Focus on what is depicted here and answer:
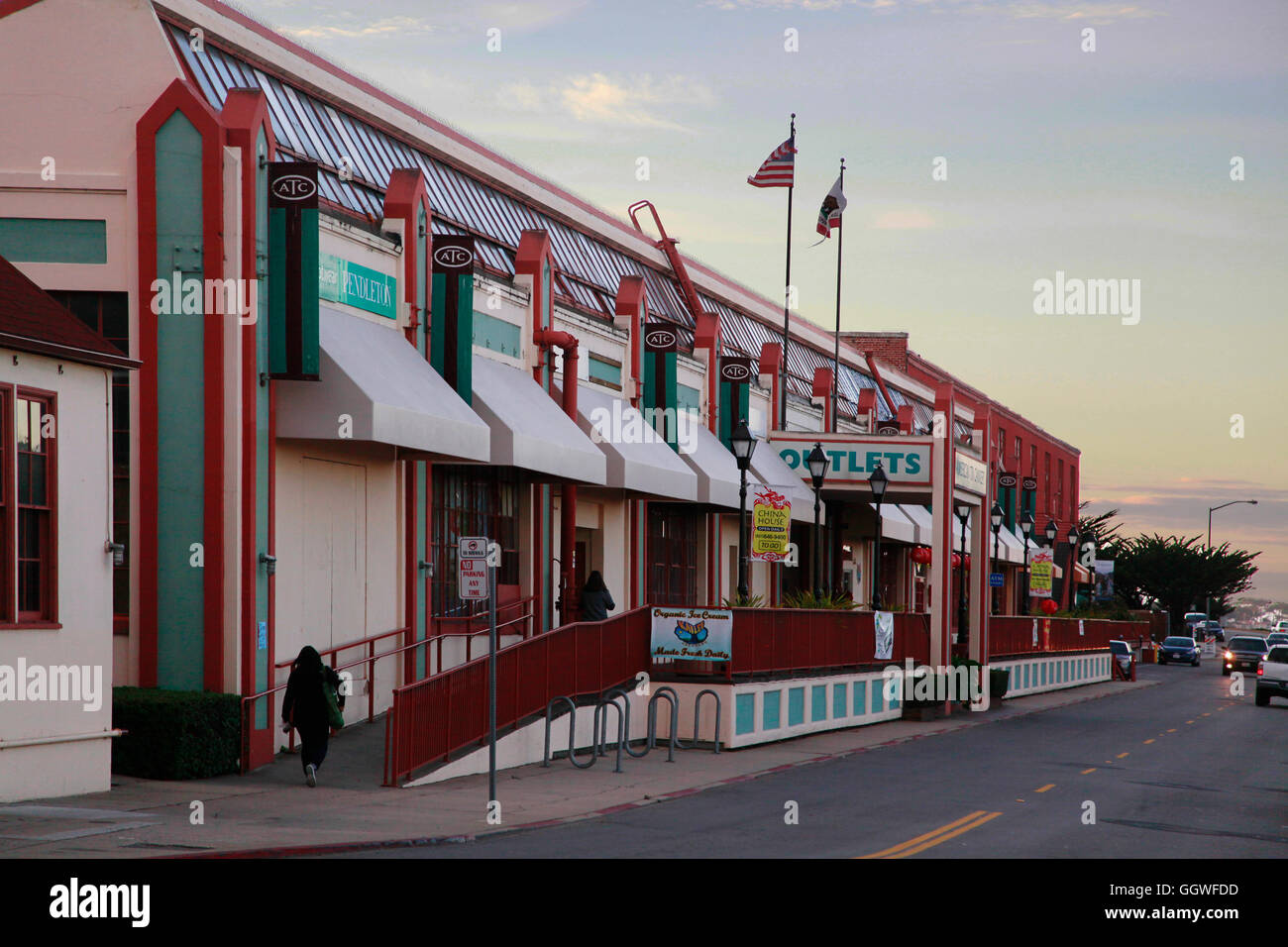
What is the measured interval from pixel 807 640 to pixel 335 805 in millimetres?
13515

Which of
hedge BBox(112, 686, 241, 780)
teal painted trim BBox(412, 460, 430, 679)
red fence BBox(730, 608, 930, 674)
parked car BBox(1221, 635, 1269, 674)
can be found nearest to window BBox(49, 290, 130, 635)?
hedge BBox(112, 686, 241, 780)

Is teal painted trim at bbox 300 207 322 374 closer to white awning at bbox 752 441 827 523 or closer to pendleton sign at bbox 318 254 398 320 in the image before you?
pendleton sign at bbox 318 254 398 320

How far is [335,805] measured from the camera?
1570cm

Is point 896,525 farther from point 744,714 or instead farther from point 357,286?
point 357,286

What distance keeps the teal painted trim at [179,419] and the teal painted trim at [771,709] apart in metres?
10.6

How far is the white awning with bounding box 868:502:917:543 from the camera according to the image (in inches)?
1688

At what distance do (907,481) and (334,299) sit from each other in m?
18.3

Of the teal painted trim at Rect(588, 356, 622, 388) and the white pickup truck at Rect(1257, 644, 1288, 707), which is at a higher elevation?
the teal painted trim at Rect(588, 356, 622, 388)

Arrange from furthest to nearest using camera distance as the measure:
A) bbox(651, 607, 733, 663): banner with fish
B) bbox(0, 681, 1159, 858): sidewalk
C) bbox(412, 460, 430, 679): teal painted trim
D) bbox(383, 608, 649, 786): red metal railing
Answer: bbox(651, 607, 733, 663): banner with fish
bbox(412, 460, 430, 679): teal painted trim
bbox(383, 608, 649, 786): red metal railing
bbox(0, 681, 1159, 858): sidewalk

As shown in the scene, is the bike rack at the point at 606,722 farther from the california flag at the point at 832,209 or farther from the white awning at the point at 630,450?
the california flag at the point at 832,209

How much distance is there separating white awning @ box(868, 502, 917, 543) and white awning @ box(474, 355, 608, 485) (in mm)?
17548

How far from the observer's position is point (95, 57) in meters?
18.5

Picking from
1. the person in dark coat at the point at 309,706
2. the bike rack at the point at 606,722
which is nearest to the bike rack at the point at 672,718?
the bike rack at the point at 606,722
